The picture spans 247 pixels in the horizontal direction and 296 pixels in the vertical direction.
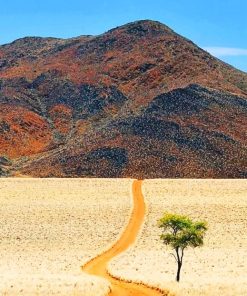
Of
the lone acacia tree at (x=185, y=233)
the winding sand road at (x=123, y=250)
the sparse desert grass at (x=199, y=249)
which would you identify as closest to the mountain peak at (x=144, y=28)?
the sparse desert grass at (x=199, y=249)

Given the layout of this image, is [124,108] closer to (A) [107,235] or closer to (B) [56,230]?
(B) [56,230]

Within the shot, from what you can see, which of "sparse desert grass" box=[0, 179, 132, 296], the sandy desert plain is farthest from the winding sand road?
"sparse desert grass" box=[0, 179, 132, 296]

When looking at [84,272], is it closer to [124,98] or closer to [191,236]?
[191,236]

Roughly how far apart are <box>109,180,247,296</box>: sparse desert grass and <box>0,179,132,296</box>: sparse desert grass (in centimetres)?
306

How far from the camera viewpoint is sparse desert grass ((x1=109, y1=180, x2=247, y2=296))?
34719 millimetres

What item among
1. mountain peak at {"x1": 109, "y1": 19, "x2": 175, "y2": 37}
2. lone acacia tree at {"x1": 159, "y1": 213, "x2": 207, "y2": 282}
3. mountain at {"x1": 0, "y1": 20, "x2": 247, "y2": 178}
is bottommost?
lone acacia tree at {"x1": 159, "y1": 213, "x2": 207, "y2": 282}

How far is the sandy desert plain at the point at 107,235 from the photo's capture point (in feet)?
111

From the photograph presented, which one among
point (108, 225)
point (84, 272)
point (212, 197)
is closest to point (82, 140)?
point (212, 197)

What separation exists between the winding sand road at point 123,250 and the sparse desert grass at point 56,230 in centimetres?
75

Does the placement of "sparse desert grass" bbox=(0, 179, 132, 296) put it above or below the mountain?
below

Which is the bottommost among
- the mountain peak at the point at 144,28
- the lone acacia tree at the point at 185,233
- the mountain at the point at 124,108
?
the lone acacia tree at the point at 185,233

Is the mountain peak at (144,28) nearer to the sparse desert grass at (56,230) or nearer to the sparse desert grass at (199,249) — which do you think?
the sparse desert grass at (56,230)

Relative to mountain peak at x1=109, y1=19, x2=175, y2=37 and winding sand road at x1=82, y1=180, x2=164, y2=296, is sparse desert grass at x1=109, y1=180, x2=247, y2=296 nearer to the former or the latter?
winding sand road at x1=82, y1=180, x2=164, y2=296

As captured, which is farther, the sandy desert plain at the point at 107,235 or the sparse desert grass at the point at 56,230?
the sandy desert plain at the point at 107,235
